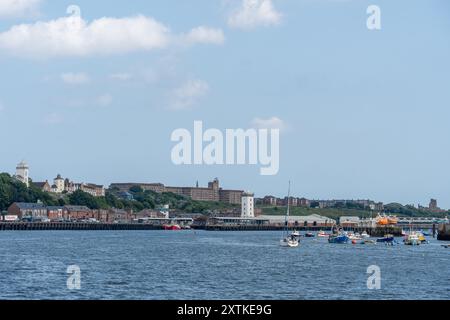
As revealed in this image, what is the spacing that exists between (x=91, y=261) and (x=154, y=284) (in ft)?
70.3

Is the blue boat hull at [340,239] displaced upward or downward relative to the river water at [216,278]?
upward

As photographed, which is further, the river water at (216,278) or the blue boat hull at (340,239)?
the blue boat hull at (340,239)

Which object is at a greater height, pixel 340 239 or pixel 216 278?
pixel 340 239

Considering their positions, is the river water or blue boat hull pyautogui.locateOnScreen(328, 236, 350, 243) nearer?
the river water

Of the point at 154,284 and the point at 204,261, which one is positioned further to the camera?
the point at 204,261

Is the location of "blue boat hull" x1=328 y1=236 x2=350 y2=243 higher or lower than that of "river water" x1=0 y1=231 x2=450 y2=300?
Answer: higher

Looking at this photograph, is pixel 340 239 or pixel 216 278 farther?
pixel 340 239

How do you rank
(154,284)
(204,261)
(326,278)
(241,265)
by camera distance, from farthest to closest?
(204,261) < (241,265) < (326,278) < (154,284)
